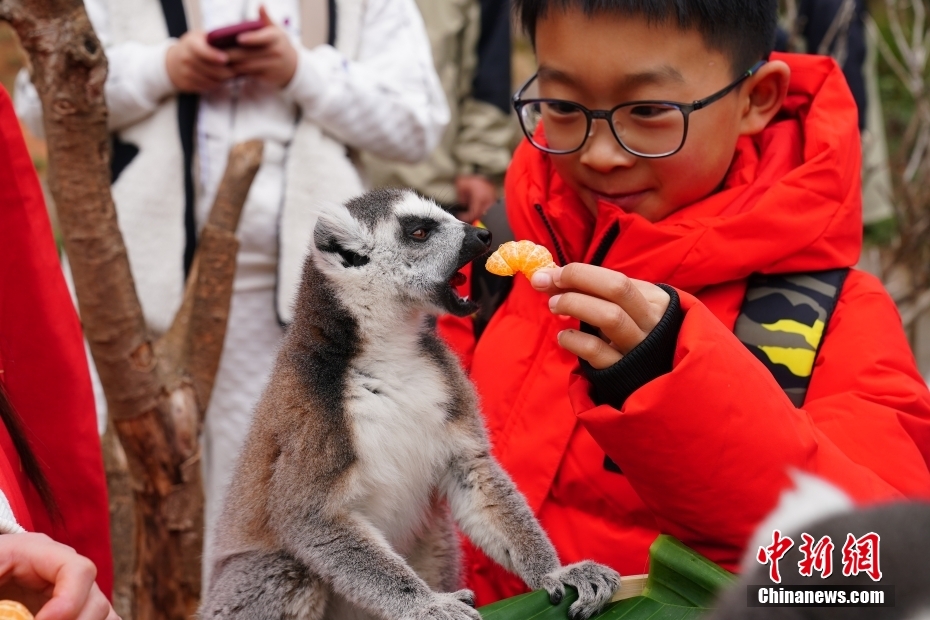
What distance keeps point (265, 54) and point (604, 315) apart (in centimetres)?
160

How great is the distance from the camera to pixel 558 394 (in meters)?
1.71

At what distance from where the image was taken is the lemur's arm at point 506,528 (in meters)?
1.42

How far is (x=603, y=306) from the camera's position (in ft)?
4.42

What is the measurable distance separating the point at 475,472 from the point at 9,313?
34.8 inches

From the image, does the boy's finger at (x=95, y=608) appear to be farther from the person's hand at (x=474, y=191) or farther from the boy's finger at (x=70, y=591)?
the person's hand at (x=474, y=191)

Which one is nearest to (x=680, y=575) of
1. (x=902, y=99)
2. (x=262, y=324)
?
(x=262, y=324)

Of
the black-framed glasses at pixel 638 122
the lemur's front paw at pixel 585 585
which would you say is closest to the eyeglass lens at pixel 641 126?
the black-framed glasses at pixel 638 122

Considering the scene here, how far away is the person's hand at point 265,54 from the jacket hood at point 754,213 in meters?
0.96

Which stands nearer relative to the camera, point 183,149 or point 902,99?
point 183,149

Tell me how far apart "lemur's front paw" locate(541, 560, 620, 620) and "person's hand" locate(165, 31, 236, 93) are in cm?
173

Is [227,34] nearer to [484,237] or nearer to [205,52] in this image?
[205,52]

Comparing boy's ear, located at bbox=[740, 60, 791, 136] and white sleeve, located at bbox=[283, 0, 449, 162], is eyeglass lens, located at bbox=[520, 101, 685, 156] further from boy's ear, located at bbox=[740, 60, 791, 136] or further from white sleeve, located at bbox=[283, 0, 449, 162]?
white sleeve, located at bbox=[283, 0, 449, 162]

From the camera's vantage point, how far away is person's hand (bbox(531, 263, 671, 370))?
53.0 inches

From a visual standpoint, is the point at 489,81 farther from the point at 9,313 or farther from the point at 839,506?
the point at 839,506
